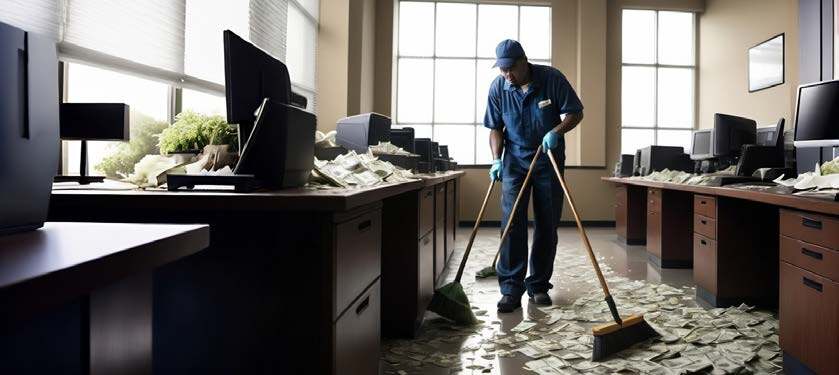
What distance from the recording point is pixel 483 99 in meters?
7.99

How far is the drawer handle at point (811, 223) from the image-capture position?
6.13ft

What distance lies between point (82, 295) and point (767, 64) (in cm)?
768

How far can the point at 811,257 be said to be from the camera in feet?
6.30

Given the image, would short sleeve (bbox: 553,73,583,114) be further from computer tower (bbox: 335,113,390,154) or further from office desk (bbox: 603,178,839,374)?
computer tower (bbox: 335,113,390,154)

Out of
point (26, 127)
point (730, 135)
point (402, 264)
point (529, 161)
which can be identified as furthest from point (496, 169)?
point (26, 127)

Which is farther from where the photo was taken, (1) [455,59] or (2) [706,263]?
(1) [455,59]

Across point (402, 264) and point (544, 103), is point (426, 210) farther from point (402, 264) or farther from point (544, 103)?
point (544, 103)

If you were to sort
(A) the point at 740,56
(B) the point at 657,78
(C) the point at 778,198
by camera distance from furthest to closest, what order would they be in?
(B) the point at 657,78, (A) the point at 740,56, (C) the point at 778,198

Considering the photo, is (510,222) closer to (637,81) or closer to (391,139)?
(391,139)

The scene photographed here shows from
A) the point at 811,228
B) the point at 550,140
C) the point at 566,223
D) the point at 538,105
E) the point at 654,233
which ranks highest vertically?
the point at 538,105

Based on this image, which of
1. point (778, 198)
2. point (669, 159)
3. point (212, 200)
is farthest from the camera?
point (669, 159)

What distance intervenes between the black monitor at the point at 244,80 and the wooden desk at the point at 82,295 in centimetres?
74

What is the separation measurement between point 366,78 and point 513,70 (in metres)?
4.06

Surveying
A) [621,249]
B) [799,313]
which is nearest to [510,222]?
[799,313]
